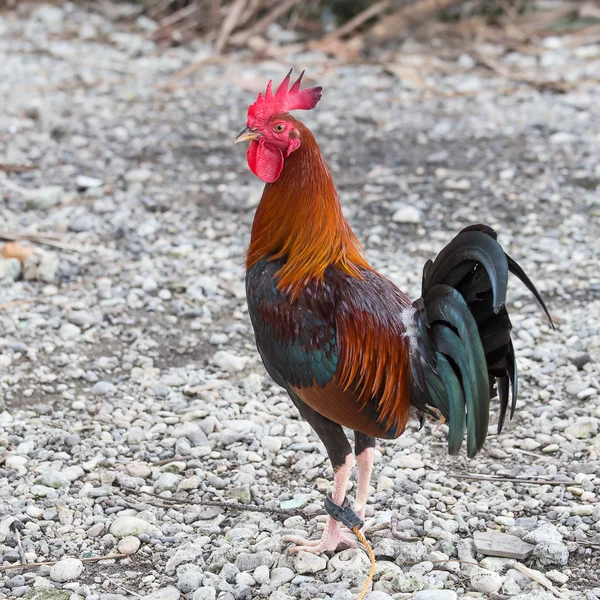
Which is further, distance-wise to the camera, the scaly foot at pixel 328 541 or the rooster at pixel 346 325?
the scaly foot at pixel 328 541

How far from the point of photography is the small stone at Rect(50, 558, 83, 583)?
3369mm

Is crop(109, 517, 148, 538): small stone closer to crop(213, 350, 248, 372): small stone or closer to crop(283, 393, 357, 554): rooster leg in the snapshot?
crop(283, 393, 357, 554): rooster leg

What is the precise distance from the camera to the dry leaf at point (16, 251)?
19.6 ft

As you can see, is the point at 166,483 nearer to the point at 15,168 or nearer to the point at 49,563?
the point at 49,563

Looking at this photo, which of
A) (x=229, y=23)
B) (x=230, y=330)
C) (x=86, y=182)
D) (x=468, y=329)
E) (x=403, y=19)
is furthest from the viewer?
(x=229, y=23)

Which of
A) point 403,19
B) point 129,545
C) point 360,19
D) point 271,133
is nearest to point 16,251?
point 129,545

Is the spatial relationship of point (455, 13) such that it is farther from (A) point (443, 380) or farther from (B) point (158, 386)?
(A) point (443, 380)

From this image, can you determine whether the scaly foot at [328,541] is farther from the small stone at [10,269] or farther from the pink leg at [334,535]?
the small stone at [10,269]

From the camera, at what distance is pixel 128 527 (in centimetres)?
365

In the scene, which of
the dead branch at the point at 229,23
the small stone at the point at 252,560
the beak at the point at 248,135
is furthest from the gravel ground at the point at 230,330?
the beak at the point at 248,135

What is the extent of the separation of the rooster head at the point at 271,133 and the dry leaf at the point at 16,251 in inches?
118

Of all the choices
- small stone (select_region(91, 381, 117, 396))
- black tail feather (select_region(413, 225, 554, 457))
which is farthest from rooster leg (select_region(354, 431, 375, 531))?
small stone (select_region(91, 381, 117, 396))

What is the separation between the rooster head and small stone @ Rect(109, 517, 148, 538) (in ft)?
5.03

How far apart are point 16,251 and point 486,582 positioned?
13.3 feet
